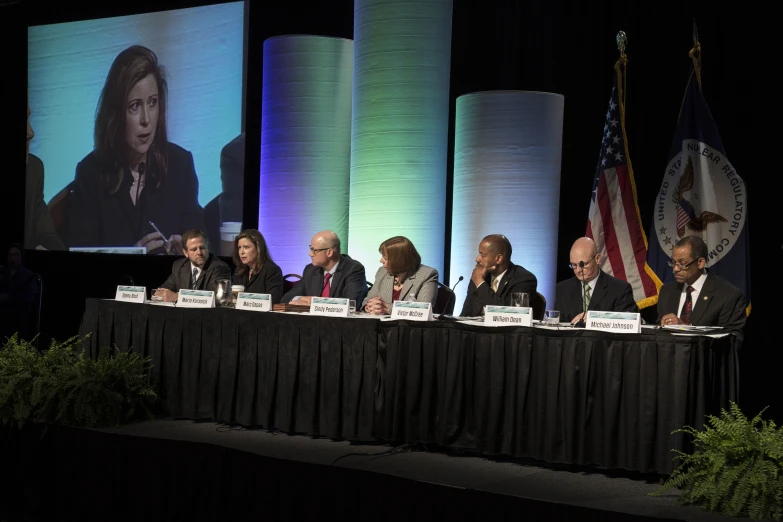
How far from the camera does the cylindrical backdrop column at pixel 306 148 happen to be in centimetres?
636

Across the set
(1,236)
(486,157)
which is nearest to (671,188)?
(486,157)

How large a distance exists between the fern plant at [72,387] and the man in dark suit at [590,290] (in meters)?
2.05

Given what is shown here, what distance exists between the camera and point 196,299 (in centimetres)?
439

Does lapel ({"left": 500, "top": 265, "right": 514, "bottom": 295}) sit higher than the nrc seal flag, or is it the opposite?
the nrc seal flag

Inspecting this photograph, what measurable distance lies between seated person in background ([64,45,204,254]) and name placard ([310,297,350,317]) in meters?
3.56

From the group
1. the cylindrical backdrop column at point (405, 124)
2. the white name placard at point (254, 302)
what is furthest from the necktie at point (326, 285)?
the cylindrical backdrop column at point (405, 124)

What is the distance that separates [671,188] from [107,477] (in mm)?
3314

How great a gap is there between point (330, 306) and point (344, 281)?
73 centimetres

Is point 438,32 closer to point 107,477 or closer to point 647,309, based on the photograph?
point 647,309

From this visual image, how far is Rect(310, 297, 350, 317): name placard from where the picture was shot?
3977 mm

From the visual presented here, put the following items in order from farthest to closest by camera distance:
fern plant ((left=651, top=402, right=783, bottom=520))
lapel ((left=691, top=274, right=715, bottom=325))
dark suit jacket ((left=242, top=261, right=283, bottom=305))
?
dark suit jacket ((left=242, top=261, right=283, bottom=305)) → lapel ((left=691, top=274, right=715, bottom=325)) → fern plant ((left=651, top=402, right=783, bottom=520))

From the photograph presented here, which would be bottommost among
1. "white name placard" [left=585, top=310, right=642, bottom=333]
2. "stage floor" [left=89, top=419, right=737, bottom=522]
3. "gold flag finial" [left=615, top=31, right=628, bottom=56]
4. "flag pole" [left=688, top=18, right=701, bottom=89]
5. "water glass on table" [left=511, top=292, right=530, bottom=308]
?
"stage floor" [left=89, top=419, right=737, bottom=522]

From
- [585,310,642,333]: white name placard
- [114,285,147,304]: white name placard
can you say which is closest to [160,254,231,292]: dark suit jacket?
[114,285,147,304]: white name placard

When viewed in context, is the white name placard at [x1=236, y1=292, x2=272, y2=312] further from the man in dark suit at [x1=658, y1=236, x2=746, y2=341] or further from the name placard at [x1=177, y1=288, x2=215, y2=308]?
the man in dark suit at [x1=658, y1=236, x2=746, y2=341]
